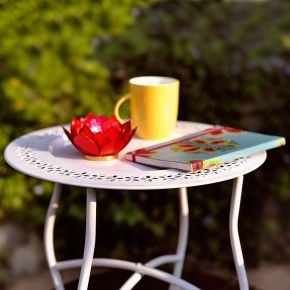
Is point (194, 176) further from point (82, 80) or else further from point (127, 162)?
point (82, 80)

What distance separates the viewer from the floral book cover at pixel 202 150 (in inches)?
67.4

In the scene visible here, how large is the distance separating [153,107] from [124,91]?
3.95 ft

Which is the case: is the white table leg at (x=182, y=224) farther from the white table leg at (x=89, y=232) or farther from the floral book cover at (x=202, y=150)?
the white table leg at (x=89, y=232)

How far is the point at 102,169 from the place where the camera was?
5.70 ft

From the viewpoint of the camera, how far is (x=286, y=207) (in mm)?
3238

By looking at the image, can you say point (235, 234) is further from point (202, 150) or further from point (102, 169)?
point (102, 169)

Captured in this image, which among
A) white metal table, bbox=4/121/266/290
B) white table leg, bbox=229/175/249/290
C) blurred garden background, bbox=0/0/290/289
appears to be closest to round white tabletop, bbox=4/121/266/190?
white metal table, bbox=4/121/266/290

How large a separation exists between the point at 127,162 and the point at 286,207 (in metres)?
→ 1.60

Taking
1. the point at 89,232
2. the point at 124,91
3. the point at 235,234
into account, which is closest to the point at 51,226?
the point at 89,232

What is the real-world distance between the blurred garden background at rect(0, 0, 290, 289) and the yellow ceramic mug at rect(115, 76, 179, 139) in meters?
1.08

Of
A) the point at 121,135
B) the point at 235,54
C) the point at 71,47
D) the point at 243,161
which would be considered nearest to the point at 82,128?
the point at 121,135

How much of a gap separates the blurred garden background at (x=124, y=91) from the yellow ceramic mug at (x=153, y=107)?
1.08 metres

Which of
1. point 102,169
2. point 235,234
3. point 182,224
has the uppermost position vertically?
point 102,169

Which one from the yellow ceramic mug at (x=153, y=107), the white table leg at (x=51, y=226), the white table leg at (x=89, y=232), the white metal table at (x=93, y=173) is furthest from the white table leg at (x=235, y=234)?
the white table leg at (x=51, y=226)
